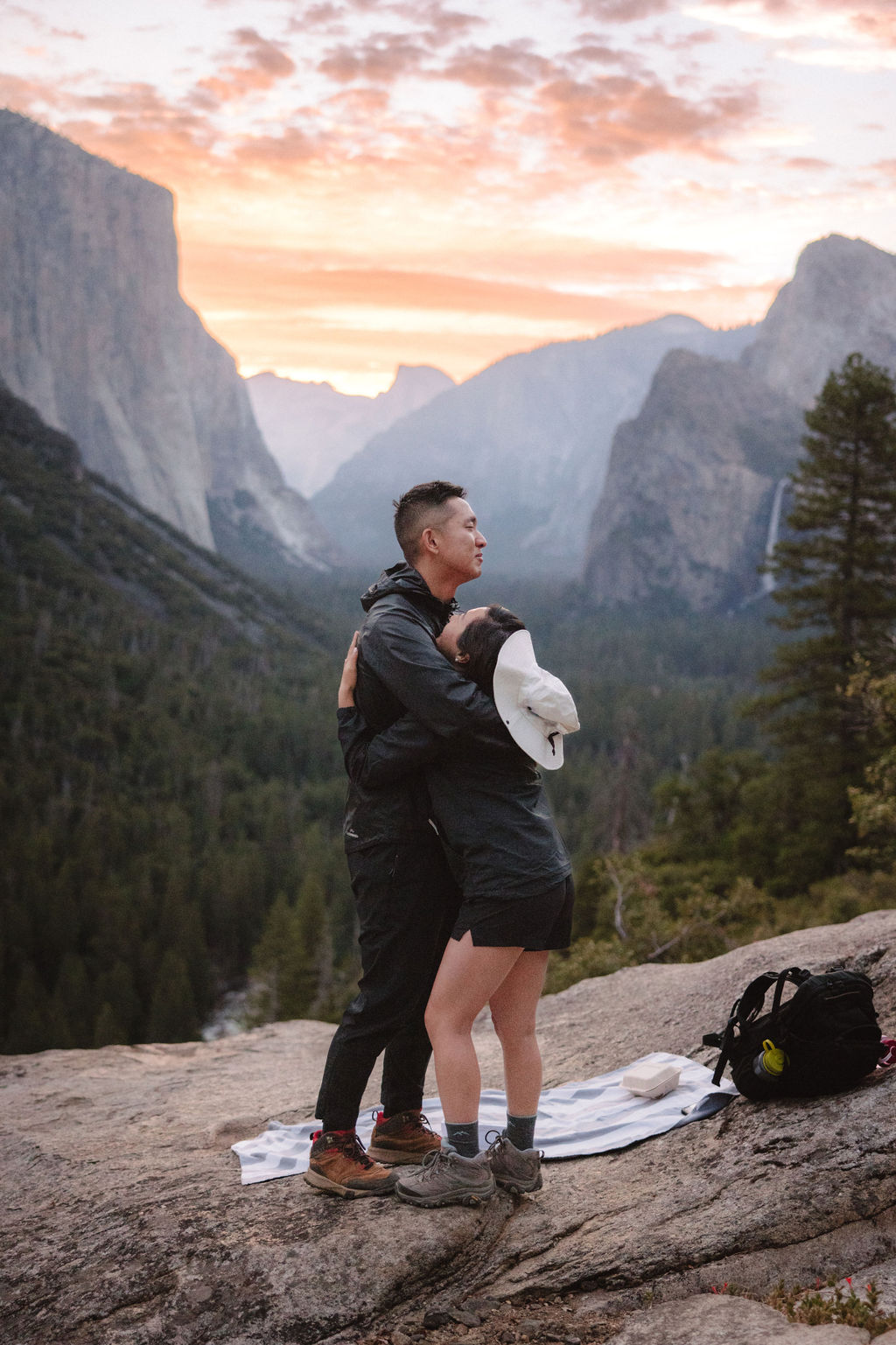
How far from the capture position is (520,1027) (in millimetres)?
4895

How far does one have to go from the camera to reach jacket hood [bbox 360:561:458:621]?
16.2 ft

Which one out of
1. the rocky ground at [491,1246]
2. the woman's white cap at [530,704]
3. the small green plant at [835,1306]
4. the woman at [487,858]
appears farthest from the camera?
the woman at [487,858]

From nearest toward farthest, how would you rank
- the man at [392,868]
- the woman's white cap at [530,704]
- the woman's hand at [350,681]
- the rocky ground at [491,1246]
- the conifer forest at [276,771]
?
the rocky ground at [491,1246] → the woman's white cap at [530,704] → the man at [392,868] → the woman's hand at [350,681] → the conifer forest at [276,771]

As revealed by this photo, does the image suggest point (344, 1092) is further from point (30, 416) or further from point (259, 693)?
point (30, 416)

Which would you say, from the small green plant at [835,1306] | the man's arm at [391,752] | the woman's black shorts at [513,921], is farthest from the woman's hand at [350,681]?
the small green plant at [835,1306]

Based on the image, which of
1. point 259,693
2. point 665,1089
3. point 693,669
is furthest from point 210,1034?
point 693,669

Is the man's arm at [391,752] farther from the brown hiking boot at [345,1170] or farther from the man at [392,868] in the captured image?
the brown hiking boot at [345,1170]

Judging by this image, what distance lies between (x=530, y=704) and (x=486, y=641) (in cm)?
37

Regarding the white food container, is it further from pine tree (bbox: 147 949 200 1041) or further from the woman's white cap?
pine tree (bbox: 147 949 200 1041)

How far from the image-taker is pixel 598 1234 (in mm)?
4625

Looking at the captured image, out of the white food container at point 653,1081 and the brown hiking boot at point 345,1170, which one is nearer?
the brown hiking boot at point 345,1170

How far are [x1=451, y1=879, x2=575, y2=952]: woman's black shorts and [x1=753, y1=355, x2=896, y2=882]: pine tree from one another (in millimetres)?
21062

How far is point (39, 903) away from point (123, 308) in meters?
146

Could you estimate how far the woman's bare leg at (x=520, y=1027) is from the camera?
486 cm
